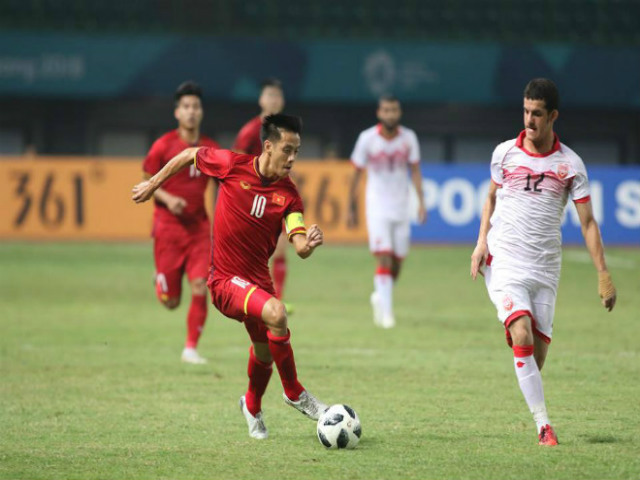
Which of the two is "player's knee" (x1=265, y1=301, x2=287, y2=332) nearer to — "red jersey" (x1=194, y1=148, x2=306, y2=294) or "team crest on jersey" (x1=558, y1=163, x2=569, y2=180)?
"red jersey" (x1=194, y1=148, x2=306, y2=294)

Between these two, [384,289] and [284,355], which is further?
Result: [384,289]

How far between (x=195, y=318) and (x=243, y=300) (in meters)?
3.67

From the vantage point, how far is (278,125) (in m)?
6.93

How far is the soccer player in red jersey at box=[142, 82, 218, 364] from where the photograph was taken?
10.5 m

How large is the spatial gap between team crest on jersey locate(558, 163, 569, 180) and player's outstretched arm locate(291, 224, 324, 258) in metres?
1.51

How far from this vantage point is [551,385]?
29.8ft

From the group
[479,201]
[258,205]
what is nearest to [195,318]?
[258,205]

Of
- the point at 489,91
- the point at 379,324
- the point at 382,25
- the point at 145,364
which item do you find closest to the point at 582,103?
the point at 489,91

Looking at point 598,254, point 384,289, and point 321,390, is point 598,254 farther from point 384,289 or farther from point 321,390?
point 384,289

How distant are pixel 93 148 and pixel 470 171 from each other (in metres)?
11.1

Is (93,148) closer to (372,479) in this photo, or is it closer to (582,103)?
(582,103)

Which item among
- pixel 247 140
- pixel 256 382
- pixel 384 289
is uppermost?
pixel 247 140

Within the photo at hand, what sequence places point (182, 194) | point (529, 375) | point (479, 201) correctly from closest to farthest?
point (529, 375)
point (182, 194)
point (479, 201)

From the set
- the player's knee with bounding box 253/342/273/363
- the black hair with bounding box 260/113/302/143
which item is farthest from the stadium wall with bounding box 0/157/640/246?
the black hair with bounding box 260/113/302/143
